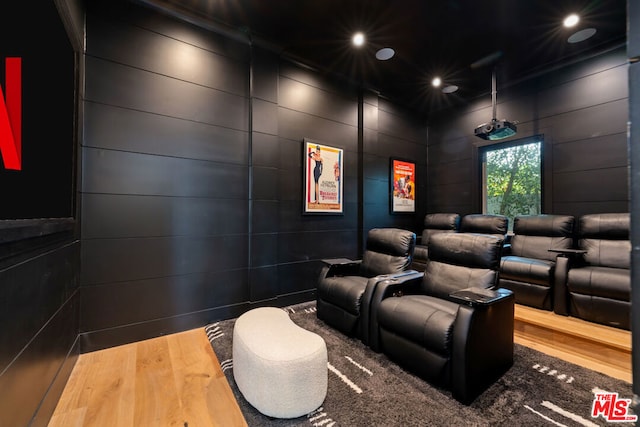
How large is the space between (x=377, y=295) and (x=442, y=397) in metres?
0.78

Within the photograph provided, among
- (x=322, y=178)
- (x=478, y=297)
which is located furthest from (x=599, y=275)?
(x=322, y=178)

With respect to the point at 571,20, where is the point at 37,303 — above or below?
below

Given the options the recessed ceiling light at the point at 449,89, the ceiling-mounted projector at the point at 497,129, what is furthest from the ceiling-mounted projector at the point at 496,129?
the recessed ceiling light at the point at 449,89

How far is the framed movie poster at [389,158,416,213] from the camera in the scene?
4500 mm

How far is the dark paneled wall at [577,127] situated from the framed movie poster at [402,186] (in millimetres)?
947

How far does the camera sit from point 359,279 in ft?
8.82

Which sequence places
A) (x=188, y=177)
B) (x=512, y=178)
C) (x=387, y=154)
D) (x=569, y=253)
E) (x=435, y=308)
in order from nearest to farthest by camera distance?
(x=435, y=308) → (x=188, y=177) → (x=569, y=253) → (x=512, y=178) → (x=387, y=154)

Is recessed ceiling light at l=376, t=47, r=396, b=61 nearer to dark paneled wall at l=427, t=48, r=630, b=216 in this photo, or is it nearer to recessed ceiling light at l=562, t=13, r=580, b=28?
recessed ceiling light at l=562, t=13, r=580, b=28

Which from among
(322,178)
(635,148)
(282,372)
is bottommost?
(282,372)

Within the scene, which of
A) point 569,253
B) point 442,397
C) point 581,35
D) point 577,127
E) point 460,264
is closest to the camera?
point 442,397

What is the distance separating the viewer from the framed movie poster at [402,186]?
4.50m

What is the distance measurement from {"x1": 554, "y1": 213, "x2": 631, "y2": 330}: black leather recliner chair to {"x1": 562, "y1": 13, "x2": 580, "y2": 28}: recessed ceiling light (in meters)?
2.05

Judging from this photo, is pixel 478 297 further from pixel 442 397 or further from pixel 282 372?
pixel 282 372

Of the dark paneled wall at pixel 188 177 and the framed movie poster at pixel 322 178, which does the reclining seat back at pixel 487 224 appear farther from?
the dark paneled wall at pixel 188 177
